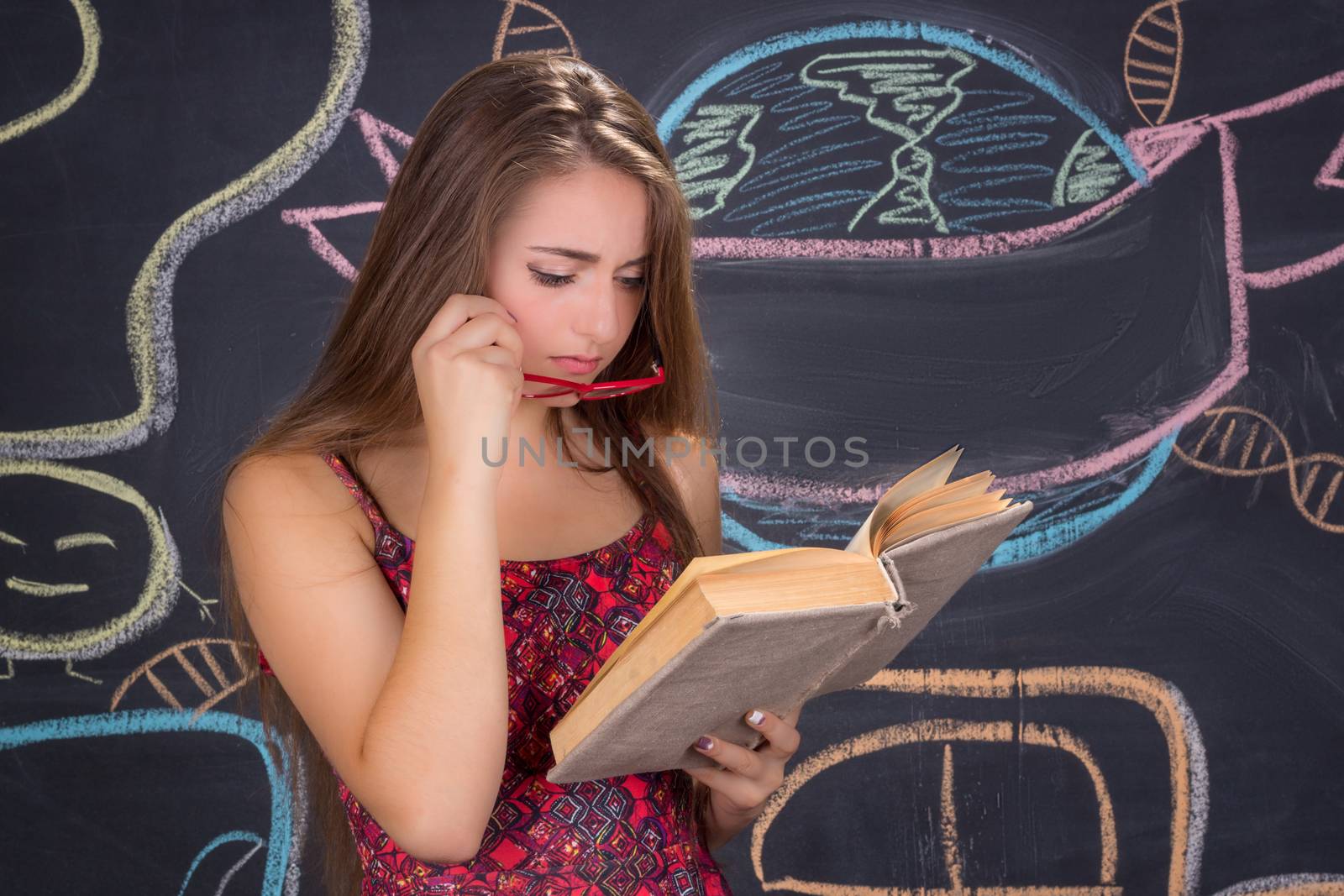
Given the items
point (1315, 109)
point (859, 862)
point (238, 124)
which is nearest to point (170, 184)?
point (238, 124)

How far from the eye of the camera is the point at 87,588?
2057 mm

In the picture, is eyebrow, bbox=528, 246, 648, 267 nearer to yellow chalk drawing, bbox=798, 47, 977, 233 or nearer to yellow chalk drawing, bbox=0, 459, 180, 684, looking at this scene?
yellow chalk drawing, bbox=798, 47, 977, 233

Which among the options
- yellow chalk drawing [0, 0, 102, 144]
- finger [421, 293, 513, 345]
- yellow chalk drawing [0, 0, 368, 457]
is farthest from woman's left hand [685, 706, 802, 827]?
yellow chalk drawing [0, 0, 102, 144]

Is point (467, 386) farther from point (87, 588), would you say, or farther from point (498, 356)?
point (87, 588)

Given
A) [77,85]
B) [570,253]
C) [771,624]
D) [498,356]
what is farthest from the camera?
[77,85]

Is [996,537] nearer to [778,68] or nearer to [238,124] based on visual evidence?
[778,68]

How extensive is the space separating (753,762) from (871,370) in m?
1.09

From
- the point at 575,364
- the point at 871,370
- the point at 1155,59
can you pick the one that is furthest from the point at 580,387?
the point at 1155,59

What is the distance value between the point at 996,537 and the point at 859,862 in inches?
50.0

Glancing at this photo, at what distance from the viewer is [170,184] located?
203 cm

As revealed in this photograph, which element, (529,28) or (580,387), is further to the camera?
(529,28)

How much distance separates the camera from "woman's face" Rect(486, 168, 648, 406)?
47.1 inches

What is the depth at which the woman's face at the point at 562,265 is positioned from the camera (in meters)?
1.20

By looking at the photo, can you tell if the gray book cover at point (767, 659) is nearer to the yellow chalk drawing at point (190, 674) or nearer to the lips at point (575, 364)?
the lips at point (575, 364)
